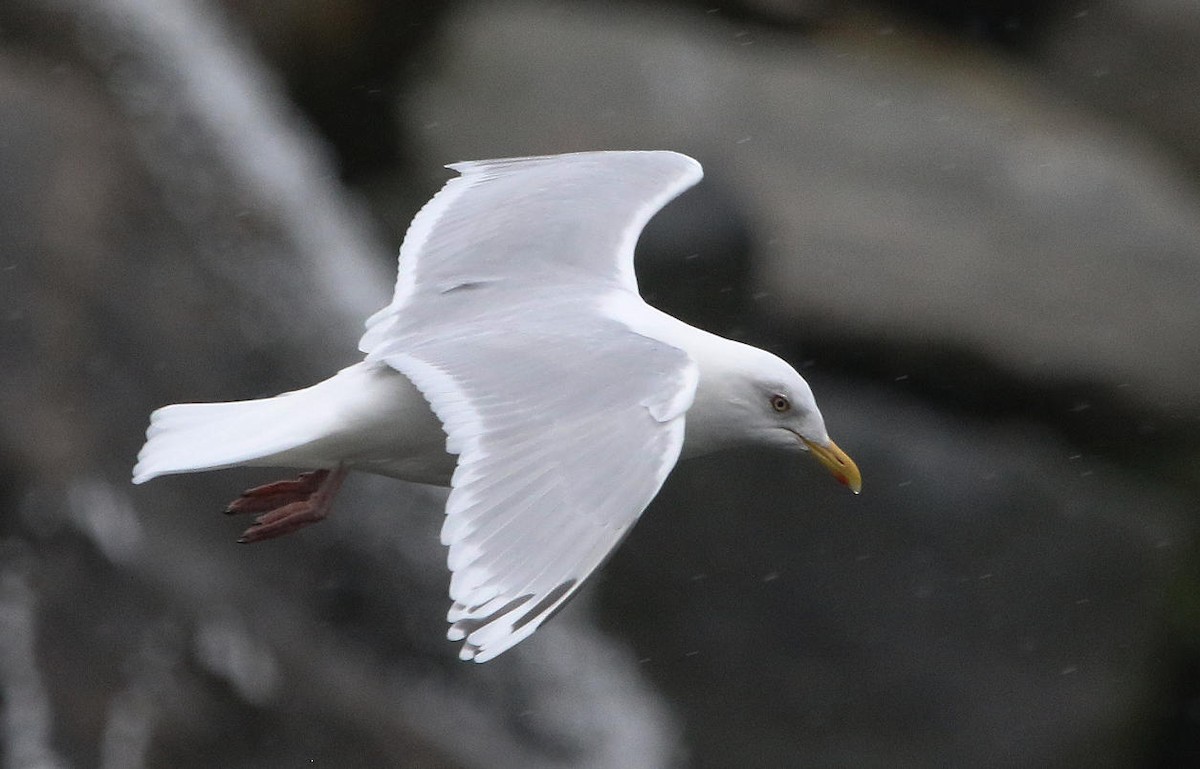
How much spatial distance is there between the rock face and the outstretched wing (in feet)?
5.84

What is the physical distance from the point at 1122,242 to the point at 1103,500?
122cm

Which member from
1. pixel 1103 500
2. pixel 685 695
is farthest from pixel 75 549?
pixel 1103 500

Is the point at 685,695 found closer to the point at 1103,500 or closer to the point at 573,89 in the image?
the point at 1103,500

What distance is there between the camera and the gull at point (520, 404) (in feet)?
8.15

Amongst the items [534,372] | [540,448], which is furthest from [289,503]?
[540,448]

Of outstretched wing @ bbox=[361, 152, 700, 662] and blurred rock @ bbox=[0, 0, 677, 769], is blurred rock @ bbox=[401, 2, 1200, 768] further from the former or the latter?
outstretched wing @ bbox=[361, 152, 700, 662]

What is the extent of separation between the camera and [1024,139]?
22.8ft

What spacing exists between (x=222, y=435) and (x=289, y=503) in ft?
1.05

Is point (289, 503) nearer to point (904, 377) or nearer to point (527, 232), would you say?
point (527, 232)

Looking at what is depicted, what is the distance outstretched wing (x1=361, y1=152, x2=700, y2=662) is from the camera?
2432 millimetres

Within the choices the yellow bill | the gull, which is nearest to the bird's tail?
the gull

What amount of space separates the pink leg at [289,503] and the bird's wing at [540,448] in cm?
34

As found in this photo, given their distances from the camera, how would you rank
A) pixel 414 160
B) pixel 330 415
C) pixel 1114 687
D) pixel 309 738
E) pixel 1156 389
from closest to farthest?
pixel 330 415 → pixel 309 738 → pixel 1114 687 → pixel 1156 389 → pixel 414 160

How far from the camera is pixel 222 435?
3090mm
